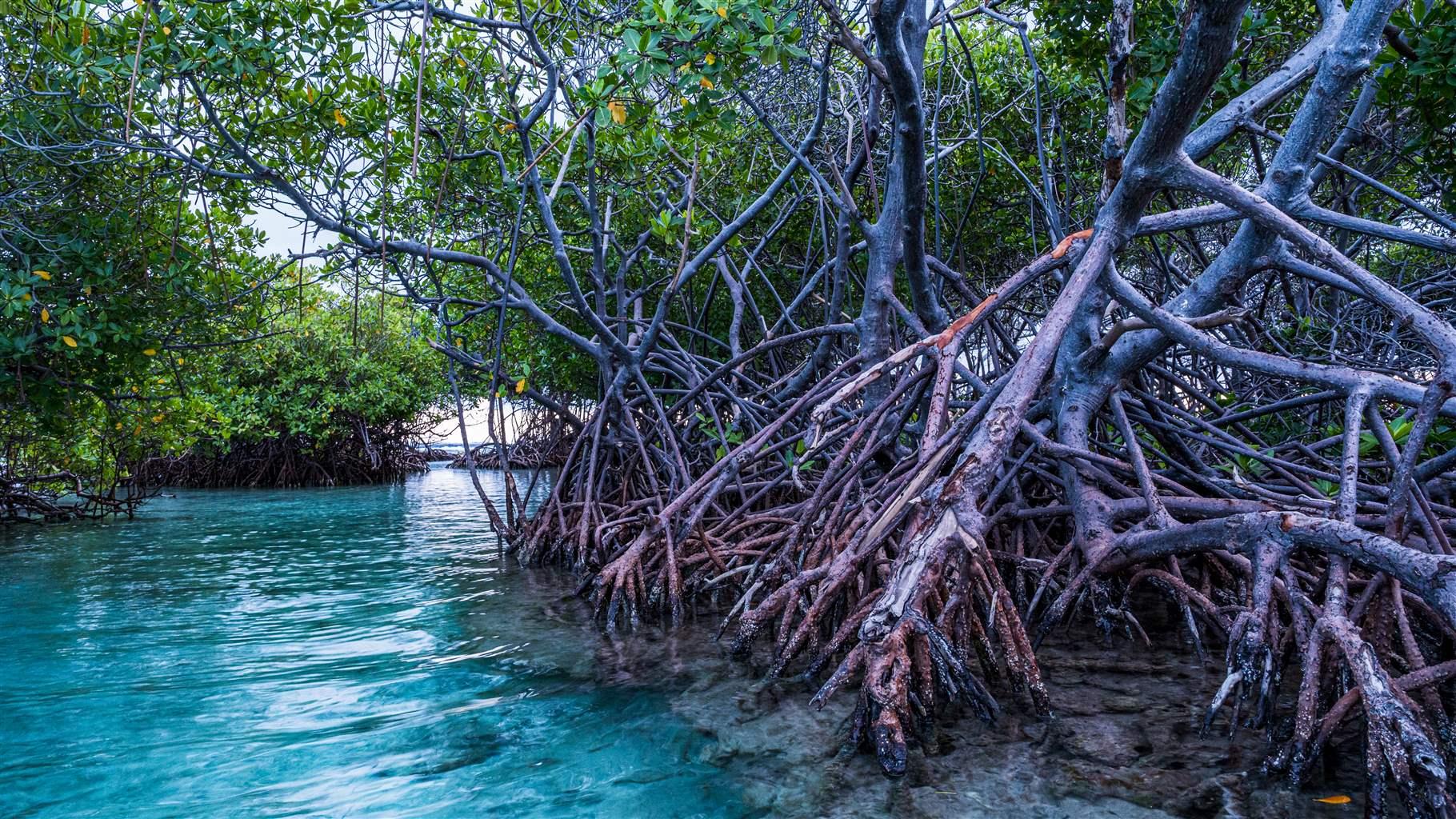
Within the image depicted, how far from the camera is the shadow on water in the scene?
2334 millimetres

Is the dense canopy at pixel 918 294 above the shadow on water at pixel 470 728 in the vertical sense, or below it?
above

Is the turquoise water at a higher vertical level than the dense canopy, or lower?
lower

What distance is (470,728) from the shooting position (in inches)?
118

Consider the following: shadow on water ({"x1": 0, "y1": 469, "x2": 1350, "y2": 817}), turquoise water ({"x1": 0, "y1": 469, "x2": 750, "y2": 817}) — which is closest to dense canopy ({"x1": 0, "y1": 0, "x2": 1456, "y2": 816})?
shadow on water ({"x1": 0, "y1": 469, "x2": 1350, "y2": 817})

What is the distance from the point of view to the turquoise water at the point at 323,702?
2492 mm

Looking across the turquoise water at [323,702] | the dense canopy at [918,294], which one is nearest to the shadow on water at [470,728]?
the turquoise water at [323,702]

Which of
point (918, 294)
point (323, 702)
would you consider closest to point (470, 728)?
point (323, 702)

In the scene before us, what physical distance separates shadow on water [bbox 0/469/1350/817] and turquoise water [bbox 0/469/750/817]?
0.01 m

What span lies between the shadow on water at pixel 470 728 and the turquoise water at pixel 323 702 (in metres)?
0.01

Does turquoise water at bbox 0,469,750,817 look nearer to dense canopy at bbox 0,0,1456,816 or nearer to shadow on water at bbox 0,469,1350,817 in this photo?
shadow on water at bbox 0,469,1350,817

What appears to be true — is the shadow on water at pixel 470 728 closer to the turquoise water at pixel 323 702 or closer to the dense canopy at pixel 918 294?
the turquoise water at pixel 323 702

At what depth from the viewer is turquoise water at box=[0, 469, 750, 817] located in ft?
8.18

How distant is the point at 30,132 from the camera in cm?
512

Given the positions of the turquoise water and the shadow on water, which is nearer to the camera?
the shadow on water
